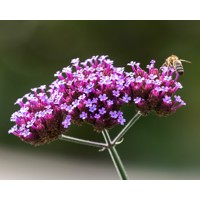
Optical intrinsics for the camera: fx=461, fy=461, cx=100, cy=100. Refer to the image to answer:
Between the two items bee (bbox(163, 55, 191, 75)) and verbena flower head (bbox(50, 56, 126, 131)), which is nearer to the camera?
verbena flower head (bbox(50, 56, 126, 131))

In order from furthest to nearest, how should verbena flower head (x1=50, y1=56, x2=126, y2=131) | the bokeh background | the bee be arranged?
the bokeh background
the bee
verbena flower head (x1=50, y1=56, x2=126, y2=131)

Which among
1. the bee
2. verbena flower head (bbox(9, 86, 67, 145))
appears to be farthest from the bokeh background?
verbena flower head (bbox(9, 86, 67, 145))

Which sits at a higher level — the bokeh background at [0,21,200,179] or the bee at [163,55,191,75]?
the bokeh background at [0,21,200,179]

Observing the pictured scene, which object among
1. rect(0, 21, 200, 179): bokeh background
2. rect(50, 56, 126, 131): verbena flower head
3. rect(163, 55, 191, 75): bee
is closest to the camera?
rect(50, 56, 126, 131): verbena flower head

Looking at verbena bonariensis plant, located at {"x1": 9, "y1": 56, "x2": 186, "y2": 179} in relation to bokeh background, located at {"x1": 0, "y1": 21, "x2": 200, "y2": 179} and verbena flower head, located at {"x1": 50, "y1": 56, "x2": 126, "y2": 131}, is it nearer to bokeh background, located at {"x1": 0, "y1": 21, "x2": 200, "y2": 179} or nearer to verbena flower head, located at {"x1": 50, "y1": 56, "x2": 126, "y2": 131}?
verbena flower head, located at {"x1": 50, "y1": 56, "x2": 126, "y2": 131}

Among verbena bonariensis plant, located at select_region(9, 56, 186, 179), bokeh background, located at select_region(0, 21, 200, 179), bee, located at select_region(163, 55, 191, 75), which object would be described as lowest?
verbena bonariensis plant, located at select_region(9, 56, 186, 179)

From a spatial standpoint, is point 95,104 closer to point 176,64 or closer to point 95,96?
point 95,96

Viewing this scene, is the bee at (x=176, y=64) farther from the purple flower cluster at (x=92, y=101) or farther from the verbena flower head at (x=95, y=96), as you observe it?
the verbena flower head at (x=95, y=96)

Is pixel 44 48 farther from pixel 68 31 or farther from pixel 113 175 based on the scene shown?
pixel 113 175
